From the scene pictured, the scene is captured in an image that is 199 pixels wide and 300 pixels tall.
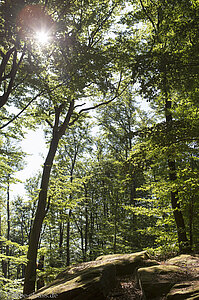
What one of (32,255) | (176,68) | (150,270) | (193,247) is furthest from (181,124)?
(32,255)

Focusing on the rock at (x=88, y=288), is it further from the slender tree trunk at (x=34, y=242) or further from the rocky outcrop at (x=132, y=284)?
the slender tree trunk at (x=34, y=242)

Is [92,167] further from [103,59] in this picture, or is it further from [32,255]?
[103,59]

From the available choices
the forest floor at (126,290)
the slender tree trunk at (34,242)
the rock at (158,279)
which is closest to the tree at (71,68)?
the slender tree trunk at (34,242)

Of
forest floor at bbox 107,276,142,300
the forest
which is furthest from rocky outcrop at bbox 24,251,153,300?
the forest

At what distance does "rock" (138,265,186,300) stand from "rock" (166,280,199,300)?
0.87 feet

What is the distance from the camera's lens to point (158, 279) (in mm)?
3822

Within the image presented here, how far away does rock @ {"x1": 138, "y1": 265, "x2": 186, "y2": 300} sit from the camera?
3512 mm

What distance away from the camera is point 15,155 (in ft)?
31.0

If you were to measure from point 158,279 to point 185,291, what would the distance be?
89 centimetres

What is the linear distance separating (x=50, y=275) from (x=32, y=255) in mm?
1463

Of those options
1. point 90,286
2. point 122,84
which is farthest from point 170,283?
point 122,84

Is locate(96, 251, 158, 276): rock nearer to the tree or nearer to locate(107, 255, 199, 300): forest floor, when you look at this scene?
locate(107, 255, 199, 300): forest floor

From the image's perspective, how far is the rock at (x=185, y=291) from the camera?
2.83m

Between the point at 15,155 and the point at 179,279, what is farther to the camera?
the point at 15,155
